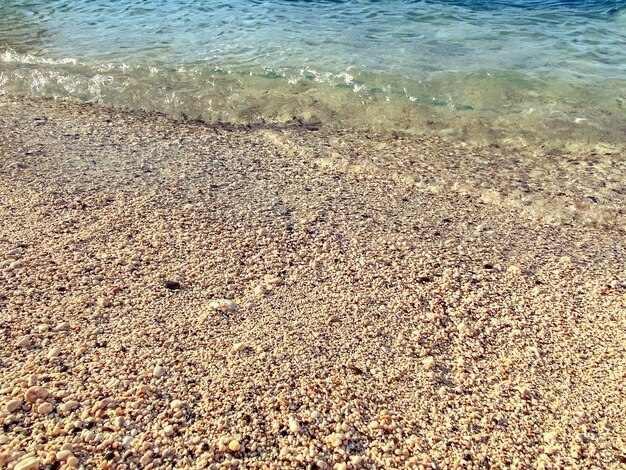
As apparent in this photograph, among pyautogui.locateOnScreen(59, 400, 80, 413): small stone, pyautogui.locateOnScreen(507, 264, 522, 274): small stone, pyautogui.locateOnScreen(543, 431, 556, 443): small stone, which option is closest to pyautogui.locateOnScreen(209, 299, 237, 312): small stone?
pyautogui.locateOnScreen(59, 400, 80, 413): small stone

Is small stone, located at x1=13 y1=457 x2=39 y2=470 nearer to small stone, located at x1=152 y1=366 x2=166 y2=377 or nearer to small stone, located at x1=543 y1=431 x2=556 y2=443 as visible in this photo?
small stone, located at x1=152 y1=366 x2=166 y2=377

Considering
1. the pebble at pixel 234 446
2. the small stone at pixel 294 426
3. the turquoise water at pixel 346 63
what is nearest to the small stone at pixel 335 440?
the small stone at pixel 294 426

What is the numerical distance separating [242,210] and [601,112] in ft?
16.2

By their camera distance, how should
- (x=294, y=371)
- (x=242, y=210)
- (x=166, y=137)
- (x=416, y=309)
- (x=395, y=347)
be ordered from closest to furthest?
(x=294, y=371)
(x=395, y=347)
(x=416, y=309)
(x=242, y=210)
(x=166, y=137)

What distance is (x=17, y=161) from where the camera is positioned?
4.88 metres

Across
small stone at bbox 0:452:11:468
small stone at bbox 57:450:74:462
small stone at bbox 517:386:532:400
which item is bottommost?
small stone at bbox 517:386:532:400

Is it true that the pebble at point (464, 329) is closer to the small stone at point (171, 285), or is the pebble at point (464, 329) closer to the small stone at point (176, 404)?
the small stone at point (176, 404)

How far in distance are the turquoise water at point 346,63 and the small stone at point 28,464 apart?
4.78m

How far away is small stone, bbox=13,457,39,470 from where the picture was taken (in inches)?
84.4

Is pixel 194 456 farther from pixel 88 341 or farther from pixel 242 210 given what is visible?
pixel 242 210

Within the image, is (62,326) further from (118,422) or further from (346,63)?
(346,63)

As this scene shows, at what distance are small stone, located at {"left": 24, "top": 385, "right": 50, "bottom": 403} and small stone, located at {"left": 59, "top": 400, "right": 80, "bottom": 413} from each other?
0.11 metres

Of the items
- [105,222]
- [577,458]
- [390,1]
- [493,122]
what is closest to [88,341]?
[105,222]

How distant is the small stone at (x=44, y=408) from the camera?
94.3 inches
